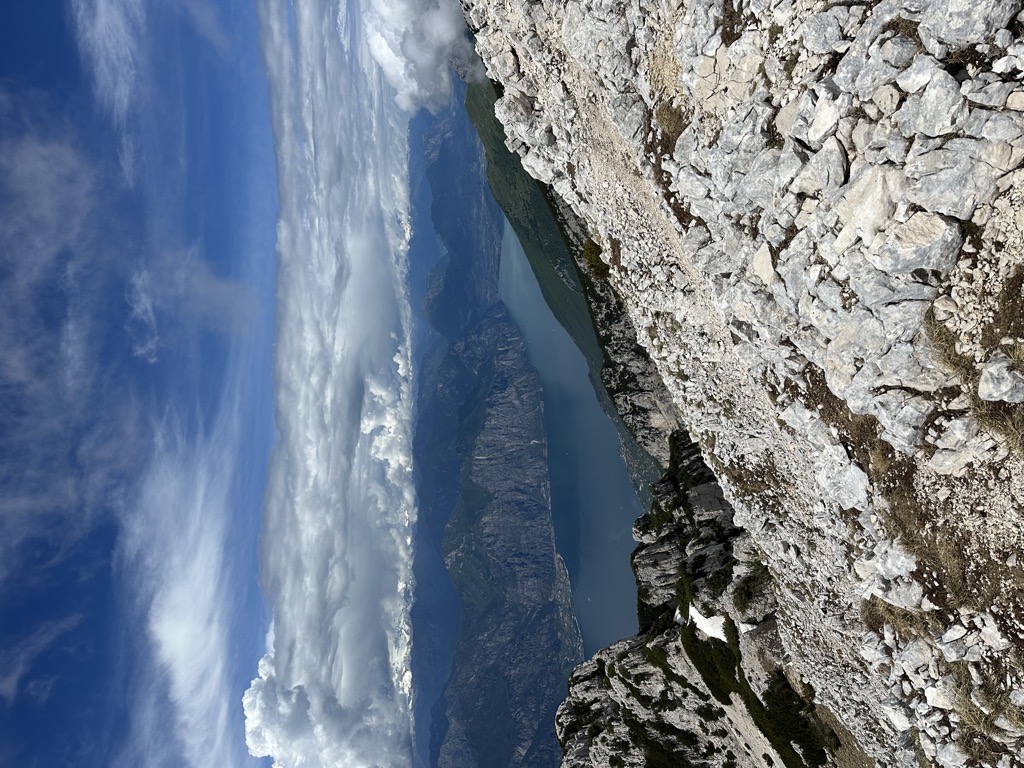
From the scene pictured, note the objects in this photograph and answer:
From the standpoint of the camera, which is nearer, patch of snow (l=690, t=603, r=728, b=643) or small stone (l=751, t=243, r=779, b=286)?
small stone (l=751, t=243, r=779, b=286)

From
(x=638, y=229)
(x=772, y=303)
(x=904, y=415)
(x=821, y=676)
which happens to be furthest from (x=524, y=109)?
(x=821, y=676)

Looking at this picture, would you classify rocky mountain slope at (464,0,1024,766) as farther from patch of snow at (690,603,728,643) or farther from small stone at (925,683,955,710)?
patch of snow at (690,603,728,643)

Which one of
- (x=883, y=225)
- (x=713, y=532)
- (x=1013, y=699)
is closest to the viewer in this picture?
(x=883, y=225)

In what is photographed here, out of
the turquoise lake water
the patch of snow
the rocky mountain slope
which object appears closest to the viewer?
the rocky mountain slope

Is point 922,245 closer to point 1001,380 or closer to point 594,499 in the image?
point 1001,380

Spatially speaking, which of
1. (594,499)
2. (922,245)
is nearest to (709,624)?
(922,245)

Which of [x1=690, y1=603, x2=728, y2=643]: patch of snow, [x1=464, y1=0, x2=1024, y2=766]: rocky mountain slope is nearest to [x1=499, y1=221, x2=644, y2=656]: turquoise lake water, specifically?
[x1=690, y1=603, x2=728, y2=643]: patch of snow

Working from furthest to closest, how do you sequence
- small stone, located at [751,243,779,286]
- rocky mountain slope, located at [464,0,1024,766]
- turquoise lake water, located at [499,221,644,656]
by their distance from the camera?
turquoise lake water, located at [499,221,644,656], small stone, located at [751,243,779,286], rocky mountain slope, located at [464,0,1024,766]

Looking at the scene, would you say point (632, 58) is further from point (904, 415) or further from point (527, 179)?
point (527, 179)

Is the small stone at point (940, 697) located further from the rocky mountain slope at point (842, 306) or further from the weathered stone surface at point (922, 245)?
the weathered stone surface at point (922, 245)
